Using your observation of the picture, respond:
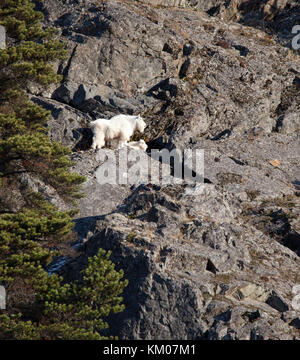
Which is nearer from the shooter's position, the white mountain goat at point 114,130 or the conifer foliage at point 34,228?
the conifer foliage at point 34,228

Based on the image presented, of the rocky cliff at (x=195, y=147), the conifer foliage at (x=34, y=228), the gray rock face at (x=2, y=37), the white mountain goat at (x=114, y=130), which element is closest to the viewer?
the conifer foliage at (x=34, y=228)

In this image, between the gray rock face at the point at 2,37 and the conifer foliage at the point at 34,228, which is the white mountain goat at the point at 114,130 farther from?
the gray rock face at the point at 2,37

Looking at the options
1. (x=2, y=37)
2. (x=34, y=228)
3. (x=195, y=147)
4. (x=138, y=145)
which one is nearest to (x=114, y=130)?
(x=138, y=145)

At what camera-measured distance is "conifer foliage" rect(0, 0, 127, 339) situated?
1290 centimetres

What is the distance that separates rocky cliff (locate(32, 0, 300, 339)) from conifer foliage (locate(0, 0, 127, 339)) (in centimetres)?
131

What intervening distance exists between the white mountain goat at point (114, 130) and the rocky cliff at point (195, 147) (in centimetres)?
83

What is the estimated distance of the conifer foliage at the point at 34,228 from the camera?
12.9 metres

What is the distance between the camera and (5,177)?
1700 centimetres

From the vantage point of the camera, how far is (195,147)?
87.1ft

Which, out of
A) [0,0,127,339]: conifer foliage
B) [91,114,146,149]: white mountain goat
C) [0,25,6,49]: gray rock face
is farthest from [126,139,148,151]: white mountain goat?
[0,25,6,49]: gray rock face

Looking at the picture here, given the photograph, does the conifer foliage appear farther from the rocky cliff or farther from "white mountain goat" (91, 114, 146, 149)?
"white mountain goat" (91, 114, 146, 149)

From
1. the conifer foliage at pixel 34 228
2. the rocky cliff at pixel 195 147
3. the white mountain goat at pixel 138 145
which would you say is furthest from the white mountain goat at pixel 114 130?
the conifer foliage at pixel 34 228

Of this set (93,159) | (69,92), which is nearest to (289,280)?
(93,159)
